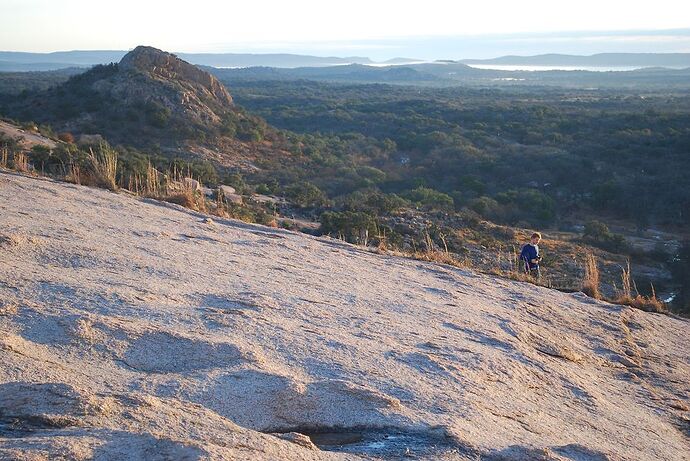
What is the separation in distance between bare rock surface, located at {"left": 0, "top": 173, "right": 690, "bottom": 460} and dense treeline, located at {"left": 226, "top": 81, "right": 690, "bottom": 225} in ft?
60.7

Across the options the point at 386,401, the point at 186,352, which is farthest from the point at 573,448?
the point at 186,352

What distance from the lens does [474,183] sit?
3081 cm

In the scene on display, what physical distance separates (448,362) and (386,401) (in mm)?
1042

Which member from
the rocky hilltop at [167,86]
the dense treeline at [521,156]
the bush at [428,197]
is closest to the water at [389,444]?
the bush at [428,197]

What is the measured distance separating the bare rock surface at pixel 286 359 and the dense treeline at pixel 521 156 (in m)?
18.5

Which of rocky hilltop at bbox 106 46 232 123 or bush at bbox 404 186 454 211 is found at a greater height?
rocky hilltop at bbox 106 46 232 123

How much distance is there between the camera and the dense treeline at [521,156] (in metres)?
28.0

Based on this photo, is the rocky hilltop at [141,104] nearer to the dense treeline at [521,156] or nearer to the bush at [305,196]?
the dense treeline at [521,156]

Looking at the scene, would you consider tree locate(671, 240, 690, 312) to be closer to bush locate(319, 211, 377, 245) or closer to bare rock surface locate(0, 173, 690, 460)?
bush locate(319, 211, 377, 245)

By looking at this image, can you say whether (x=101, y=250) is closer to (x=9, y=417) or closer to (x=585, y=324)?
(x=9, y=417)

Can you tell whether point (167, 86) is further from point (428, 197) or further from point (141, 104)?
point (428, 197)

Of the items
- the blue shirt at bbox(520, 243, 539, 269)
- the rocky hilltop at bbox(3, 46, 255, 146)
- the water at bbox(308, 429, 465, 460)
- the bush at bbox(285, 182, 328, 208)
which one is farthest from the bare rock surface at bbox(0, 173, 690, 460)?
the rocky hilltop at bbox(3, 46, 255, 146)

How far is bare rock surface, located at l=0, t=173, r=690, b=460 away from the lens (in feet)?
11.1

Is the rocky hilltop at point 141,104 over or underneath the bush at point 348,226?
over
